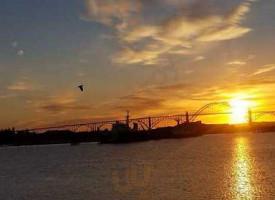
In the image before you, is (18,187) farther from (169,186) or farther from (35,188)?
(169,186)

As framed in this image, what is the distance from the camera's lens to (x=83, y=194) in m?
58.7

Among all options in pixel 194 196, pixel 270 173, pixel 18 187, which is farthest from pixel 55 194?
pixel 270 173

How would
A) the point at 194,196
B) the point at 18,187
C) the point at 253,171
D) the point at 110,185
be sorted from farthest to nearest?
the point at 253,171 → the point at 18,187 → the point at 110,185 → the point at 194,196

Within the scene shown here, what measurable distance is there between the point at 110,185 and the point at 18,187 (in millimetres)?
14897

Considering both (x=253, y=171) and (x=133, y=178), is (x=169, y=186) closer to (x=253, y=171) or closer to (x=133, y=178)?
(x=133, y=178)

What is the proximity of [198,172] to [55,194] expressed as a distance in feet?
→ 87.0

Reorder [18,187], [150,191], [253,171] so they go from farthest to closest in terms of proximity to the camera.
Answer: [253,171] < [18,187] < [150,191]

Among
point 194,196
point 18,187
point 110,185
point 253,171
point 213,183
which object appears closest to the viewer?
point 194,196

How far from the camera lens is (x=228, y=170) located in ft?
263

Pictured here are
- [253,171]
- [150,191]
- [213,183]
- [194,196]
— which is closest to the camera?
[194,196]

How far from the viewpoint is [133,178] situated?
7344 cm

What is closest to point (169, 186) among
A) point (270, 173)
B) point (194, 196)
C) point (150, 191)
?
point (150, 191)

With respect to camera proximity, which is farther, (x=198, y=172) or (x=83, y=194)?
(x=198, y=172)

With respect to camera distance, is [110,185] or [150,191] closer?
[150,191]
